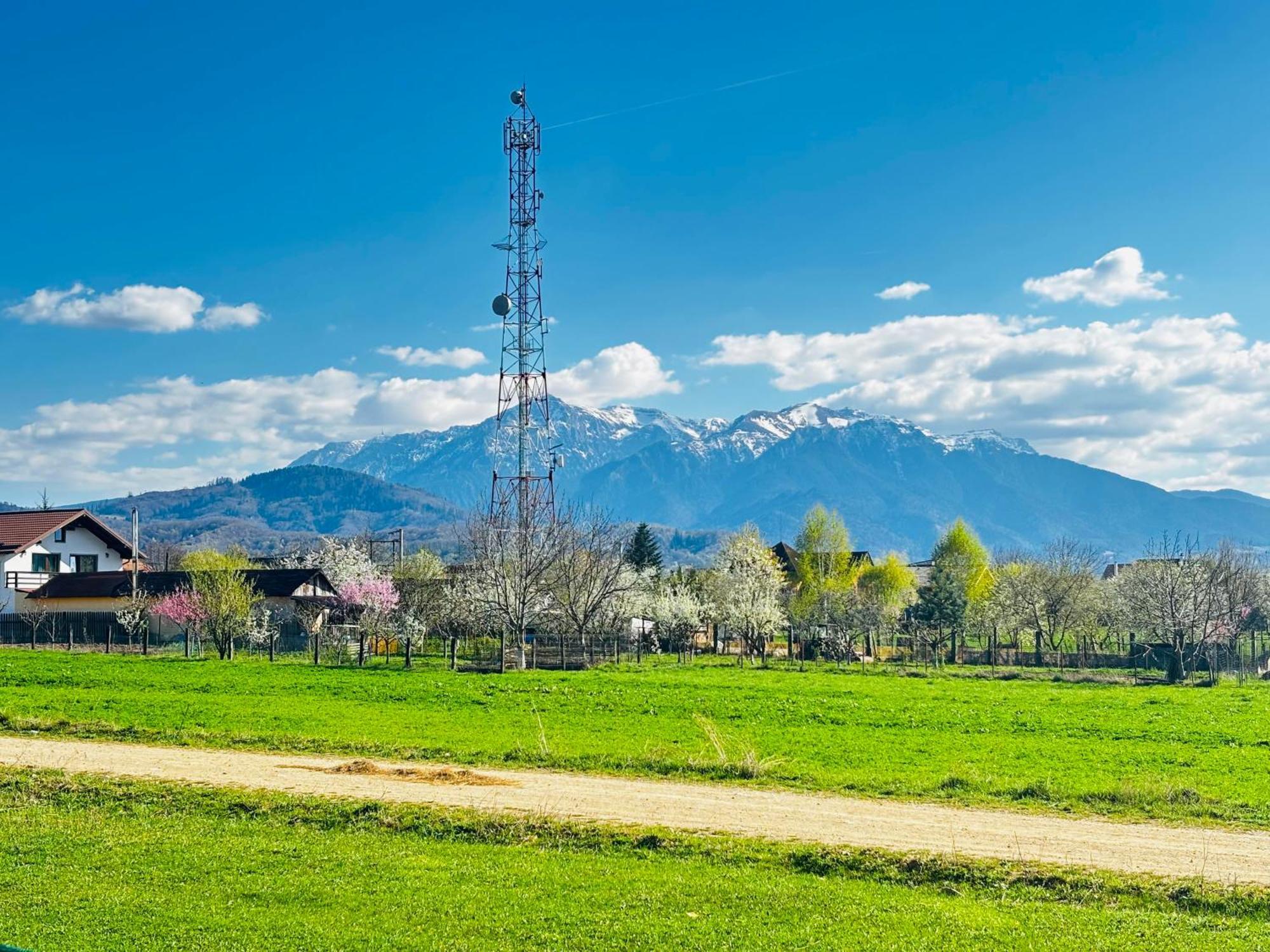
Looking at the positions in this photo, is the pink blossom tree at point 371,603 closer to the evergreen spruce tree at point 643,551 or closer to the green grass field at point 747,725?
the green grass field at point 747,725

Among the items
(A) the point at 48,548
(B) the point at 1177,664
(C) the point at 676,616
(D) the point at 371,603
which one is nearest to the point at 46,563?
(A) the point at 48,548

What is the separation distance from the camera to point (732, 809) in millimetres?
19062

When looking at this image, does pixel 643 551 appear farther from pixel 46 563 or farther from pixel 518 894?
pixel 518 894

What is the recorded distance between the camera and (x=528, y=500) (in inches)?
2514

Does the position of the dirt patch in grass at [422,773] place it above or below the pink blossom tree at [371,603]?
below

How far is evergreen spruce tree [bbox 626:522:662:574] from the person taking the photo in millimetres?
94125

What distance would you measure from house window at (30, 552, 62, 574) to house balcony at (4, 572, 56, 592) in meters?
0.56

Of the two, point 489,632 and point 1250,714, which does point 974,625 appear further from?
point 1250,714

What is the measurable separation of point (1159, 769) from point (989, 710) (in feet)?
32.4

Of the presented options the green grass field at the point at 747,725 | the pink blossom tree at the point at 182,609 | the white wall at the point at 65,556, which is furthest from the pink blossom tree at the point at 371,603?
the white wall at the point at 65,556

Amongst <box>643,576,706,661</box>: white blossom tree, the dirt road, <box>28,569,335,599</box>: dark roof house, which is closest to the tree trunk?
<box>643,576,706,661</box>: white blossom tree

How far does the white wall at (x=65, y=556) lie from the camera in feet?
246

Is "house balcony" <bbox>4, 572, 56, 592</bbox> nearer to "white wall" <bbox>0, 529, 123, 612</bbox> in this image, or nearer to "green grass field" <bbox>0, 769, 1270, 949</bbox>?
"white wall" <bbox>0, 529, 123, 612</bbox>

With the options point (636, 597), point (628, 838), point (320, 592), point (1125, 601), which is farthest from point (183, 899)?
point (1125, 601)
